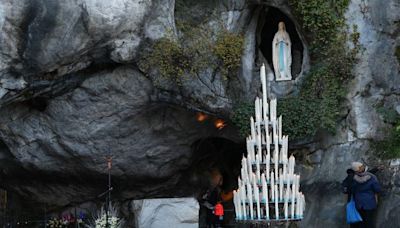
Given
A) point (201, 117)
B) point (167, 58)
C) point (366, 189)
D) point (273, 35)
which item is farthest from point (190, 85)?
point (366, 189)

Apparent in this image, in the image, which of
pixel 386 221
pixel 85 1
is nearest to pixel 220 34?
pixel 85 1

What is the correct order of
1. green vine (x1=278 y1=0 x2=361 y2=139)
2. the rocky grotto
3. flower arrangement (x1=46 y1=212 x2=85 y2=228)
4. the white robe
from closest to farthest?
the rocky grotto, green vine (x1=278 y1=0 x2=361 y2=139), the white robe, flower arrangement (x1=46 y1=212 x2=85 y2=228)

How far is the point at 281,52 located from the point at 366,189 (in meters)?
3.58

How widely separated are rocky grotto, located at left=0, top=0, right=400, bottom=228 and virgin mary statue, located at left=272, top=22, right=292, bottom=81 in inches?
9.5

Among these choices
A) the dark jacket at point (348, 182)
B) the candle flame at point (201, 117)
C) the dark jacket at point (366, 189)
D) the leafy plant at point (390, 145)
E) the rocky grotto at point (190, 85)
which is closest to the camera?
the dark jacket at point (366, 189)

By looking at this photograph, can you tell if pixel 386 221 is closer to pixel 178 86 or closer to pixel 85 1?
pixel 178 86

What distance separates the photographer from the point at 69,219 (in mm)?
15070

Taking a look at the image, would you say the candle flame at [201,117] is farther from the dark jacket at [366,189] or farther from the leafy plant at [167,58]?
the dark jacket at [366,189]

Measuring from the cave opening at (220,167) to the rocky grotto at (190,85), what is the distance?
1212 millimetres

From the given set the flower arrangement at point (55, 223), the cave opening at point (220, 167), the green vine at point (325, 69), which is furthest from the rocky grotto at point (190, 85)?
the flower arrangement at point (55, 223)

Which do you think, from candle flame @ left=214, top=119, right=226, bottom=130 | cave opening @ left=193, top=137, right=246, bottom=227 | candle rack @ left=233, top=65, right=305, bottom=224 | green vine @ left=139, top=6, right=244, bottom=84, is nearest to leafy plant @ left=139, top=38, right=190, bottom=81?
green vine @ left=139, top=6, right=244, bottom=84

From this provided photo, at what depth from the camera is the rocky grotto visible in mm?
10750

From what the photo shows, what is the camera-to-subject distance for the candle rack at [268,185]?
8875 millimetres

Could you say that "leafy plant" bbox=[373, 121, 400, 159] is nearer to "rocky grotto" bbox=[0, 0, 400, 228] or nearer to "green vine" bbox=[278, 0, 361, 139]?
"rocky grotto" bbox=[0, 0, 400, 228]
